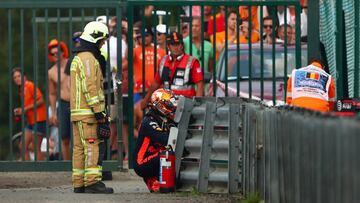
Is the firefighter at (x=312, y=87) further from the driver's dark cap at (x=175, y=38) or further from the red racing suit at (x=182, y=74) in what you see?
the driver's dark cap at (x=175, y=38)

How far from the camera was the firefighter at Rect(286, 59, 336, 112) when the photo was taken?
53.6ft

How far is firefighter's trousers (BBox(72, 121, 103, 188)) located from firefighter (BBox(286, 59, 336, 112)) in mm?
3158

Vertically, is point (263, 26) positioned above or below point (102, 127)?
above

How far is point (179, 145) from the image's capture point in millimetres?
14086

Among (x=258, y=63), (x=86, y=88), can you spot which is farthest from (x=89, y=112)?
(x=258, y=63)

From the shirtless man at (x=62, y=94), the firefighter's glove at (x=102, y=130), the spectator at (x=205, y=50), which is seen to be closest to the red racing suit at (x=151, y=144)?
the firefighter's glove at (x=102, y=130)

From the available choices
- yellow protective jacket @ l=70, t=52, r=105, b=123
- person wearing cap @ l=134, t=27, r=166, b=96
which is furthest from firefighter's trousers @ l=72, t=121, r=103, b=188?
person wearing cap @ l=134, t=27, r=166, b=96

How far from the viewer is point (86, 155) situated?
1424 centimetres

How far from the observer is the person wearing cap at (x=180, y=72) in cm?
1667

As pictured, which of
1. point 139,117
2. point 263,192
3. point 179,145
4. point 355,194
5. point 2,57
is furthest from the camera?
point 2,57

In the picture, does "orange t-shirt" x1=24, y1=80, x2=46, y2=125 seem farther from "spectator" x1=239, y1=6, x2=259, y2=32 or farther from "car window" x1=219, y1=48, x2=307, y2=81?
"spectator" x1=239, y1=6, x2=259, y2=32

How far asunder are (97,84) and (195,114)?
110cm

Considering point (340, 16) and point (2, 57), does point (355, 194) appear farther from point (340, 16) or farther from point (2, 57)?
point (2, 57)

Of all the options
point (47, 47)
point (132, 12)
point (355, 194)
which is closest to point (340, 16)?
point (132, 12)
